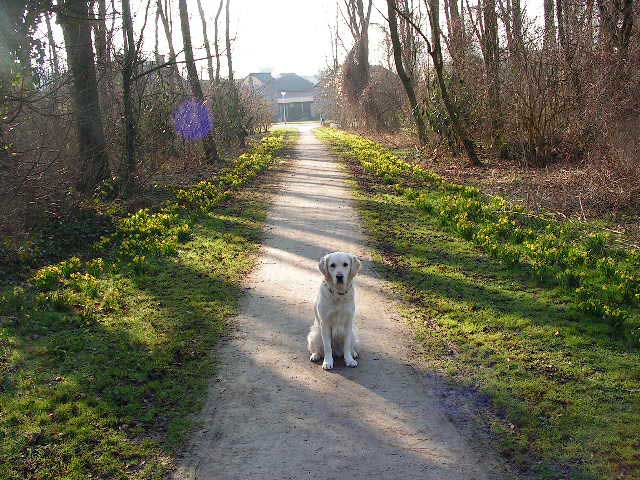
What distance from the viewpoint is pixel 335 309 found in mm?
5691

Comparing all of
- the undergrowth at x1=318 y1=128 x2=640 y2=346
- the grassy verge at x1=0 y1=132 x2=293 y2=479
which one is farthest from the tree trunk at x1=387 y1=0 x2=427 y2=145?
the grassy verge at x1=0 y1=132 x2=293 y2=479

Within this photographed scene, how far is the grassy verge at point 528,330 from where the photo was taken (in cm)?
437

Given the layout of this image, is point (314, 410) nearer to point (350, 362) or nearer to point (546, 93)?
point (350, 362)

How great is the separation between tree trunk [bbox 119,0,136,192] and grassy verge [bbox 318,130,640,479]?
6315 mm

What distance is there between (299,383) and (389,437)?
120 cm

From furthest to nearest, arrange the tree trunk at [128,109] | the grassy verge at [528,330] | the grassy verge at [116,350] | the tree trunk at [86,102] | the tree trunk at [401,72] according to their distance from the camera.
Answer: the tree trunk at [401,72], the tree trunk at [128,109], the tree trunk at [86,102], the grassy verge at [116,350], the grassy verge at [528,330]

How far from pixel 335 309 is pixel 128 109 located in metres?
10.6

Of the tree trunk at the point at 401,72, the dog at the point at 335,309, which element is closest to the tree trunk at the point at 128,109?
the dog at the point at 335,309

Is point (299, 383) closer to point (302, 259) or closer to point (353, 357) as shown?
point (353, 357)

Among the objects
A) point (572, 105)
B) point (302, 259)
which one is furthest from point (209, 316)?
point (572, 105)

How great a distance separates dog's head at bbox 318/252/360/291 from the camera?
18.4 ft

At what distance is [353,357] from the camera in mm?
5988

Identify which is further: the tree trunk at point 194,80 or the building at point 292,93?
the building at point 292,93

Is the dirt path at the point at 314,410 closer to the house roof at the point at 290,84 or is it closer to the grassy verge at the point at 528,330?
the grassy verge at the point at 528,330
